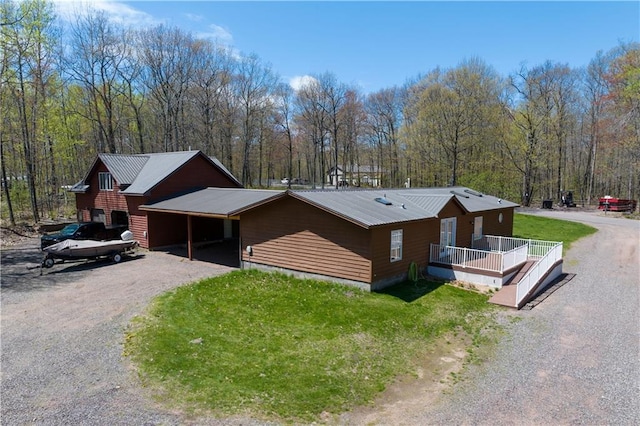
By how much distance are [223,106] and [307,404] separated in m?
44.9

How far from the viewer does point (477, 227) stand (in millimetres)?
20359

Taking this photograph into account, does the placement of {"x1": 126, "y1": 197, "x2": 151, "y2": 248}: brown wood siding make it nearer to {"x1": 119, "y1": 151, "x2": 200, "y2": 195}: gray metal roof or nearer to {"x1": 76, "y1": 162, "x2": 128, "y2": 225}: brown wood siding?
{"x1": 119, "y1": 151, "x2": 200, "y2": 195}: gray metal roof

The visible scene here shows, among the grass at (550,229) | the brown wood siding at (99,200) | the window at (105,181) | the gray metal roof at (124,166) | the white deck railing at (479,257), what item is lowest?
the grass at (550,229)

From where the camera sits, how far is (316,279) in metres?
14.3

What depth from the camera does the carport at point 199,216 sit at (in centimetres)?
1703

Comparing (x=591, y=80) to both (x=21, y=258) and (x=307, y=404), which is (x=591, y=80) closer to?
(x=307, y=404)

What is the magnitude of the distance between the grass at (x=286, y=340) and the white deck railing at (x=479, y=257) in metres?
1.52

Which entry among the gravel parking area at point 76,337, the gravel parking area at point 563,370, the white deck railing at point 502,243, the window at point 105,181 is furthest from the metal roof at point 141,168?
the gravel parking area at point 563,370

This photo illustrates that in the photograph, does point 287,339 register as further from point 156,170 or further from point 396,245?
point 156,170

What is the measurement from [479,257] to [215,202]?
12.3m

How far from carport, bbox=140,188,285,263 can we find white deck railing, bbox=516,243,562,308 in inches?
366

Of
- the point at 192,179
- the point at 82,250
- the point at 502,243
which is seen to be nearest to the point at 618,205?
the point at 502,243

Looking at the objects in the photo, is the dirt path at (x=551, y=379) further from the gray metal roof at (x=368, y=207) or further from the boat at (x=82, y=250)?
the boat at (x=82, y=250)

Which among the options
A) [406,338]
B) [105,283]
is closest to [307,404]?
[406,338]
